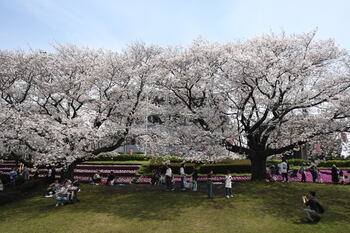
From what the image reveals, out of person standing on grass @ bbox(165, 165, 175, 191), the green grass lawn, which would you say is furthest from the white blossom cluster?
the green grass lawn

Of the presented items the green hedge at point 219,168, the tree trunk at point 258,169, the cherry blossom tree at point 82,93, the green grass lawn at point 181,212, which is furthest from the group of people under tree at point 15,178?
the tree trunk at point 258,169

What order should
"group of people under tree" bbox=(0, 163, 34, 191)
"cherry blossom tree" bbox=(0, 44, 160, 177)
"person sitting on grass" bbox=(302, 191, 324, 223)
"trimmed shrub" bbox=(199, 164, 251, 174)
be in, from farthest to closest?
"trimmed shrub" bbox=(199, 164, 251, 174)
"group of people under tree" bbox=(0, 163, 34, 191)
"cherry blossom tree" bbox=(0, 44, 160, 177)
"person sitting on grass" bbox=(302, 191, 324, 223)

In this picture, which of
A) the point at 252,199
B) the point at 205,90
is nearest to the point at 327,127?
the point at 252,199

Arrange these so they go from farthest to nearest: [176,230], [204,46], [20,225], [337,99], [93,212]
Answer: [204,46] → [337,99] → [93,212] → [20,225] → [176,230]

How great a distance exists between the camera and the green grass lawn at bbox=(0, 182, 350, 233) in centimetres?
1121

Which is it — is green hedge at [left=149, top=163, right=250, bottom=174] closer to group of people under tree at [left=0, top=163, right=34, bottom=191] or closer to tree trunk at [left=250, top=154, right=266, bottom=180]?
tree trunk at [left=250, top=154, right=266, bottom=180]

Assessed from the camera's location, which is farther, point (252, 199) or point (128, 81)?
point (128, 81)

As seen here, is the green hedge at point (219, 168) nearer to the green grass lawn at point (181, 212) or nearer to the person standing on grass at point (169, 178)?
the green grass lawn at point (181, 212)

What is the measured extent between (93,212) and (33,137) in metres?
9.14

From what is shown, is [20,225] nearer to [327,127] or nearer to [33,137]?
[33,137]

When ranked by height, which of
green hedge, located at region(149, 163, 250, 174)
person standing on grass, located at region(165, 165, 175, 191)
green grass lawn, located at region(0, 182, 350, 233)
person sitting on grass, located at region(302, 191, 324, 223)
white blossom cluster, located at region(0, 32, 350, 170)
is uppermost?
white blossom cluster, located at region(0, 32, 350, 170)

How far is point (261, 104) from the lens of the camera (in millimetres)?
19984

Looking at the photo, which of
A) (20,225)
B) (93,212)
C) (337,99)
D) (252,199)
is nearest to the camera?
(20,225)

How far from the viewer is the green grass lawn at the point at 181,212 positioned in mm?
11211
